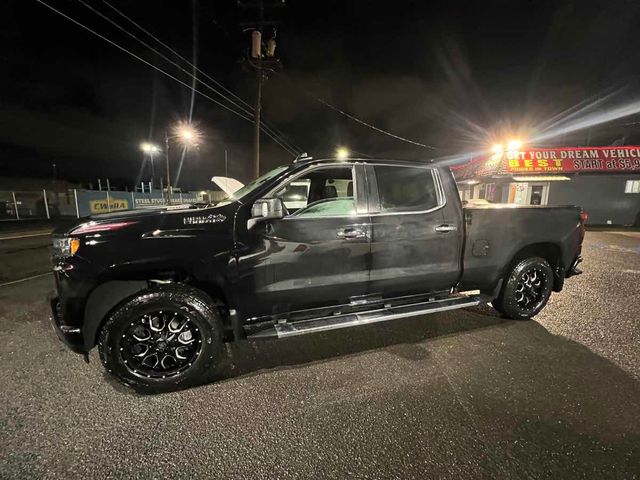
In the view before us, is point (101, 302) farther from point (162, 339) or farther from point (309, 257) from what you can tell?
point (309, 257)

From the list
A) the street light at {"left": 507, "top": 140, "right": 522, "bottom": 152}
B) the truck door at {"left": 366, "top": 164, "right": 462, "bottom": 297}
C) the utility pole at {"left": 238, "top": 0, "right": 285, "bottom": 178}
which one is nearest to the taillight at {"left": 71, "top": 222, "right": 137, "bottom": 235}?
the truck door at {"left": 366, "top": 164, "right": 462, "bottom": 297}

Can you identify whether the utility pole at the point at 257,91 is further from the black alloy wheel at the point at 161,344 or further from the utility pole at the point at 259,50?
the black alloy wheel at the point at 161,344

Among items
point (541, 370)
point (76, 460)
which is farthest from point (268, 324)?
point (541, 370)

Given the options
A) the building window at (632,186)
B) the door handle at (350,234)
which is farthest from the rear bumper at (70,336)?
the building window at (632,186)

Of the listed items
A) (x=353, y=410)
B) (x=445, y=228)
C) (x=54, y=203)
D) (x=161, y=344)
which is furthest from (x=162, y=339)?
(x=54, y=203)

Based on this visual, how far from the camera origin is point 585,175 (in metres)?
18.0

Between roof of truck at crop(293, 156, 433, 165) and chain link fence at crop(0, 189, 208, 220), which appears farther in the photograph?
chain link fence at crop(0, 189, 208, 220)

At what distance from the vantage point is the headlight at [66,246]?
2420mm

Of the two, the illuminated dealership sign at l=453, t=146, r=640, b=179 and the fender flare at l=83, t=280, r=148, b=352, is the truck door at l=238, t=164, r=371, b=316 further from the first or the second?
the illuminated dealership sign at l=453, t=146, r=640, b=179

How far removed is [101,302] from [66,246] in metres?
0.52

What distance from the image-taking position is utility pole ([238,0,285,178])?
444 inches

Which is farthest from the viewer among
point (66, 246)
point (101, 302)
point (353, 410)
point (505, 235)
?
point (505, 235)

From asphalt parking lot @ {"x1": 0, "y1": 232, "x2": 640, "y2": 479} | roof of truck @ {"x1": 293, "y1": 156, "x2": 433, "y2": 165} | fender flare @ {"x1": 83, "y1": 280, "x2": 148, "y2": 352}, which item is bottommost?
asphalt parking lot @ {"x1": 0, "y1": 232, "x2": 640, "y2": 479}

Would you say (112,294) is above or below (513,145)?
below
